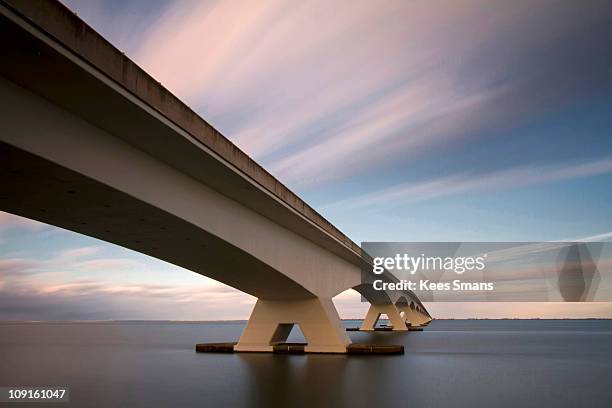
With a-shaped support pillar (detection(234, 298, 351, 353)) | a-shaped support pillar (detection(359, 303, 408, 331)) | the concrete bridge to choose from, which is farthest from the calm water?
a-shaped support pillar (detection(359, 303, 408, 331))

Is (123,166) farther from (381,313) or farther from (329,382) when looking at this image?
(381,313)

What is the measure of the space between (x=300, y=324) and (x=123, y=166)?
21.7 m

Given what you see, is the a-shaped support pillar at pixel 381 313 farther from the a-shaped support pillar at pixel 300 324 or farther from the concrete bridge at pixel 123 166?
the concrete bridge at pixel 123 166

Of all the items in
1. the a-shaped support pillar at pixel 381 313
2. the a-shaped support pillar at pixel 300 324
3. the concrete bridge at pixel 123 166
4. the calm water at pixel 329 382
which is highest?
the a-shaped support pillar at pixel 381 313

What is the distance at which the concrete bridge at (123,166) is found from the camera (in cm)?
1116

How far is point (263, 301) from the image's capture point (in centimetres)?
3609

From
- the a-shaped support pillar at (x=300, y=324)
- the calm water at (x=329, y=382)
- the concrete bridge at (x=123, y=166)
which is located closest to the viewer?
the concrete bridge at (x=123, y=166)

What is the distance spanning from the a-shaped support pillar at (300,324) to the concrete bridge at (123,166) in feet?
15.4

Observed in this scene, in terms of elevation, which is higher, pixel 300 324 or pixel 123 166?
pixel 123 166

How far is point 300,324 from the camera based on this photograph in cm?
3434

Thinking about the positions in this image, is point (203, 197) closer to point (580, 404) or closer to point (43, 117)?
point (43, 117)

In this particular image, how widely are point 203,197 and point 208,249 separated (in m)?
3.66

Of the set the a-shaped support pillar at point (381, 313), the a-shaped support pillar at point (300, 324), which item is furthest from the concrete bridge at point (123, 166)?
the a-shaped support pillar at point (381, 313)

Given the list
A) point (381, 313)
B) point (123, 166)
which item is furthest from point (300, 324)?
point (381, 313)
